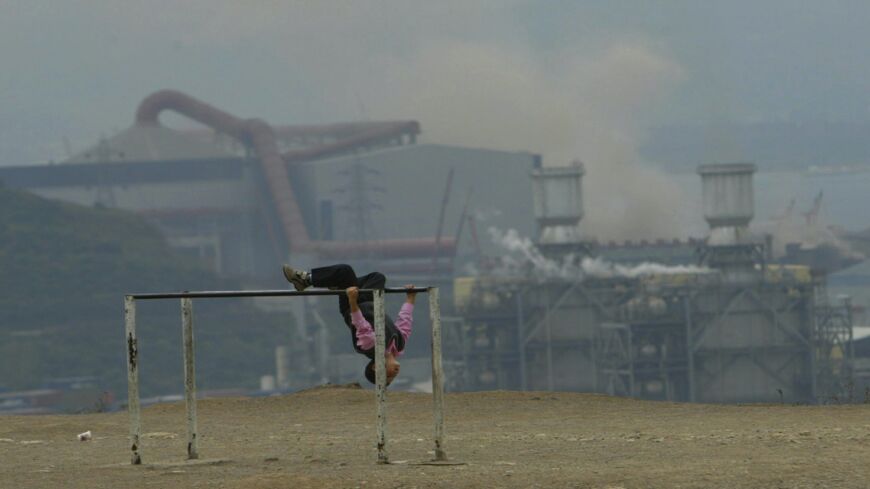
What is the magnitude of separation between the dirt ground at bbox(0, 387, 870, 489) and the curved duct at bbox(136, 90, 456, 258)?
160 metres

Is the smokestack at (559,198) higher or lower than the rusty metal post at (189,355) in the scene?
higher

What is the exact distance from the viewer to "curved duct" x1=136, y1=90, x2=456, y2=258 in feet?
602

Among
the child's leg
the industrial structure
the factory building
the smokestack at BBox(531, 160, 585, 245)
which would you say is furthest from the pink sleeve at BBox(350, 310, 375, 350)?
the factory building

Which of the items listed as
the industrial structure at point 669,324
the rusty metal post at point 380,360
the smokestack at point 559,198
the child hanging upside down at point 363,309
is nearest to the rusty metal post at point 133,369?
the child hanging upside down at point 363,309

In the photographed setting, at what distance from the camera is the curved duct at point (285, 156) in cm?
18350

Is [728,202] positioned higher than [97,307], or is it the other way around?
[728,202]

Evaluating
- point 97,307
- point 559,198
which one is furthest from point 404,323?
point 97,307

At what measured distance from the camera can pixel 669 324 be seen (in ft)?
461

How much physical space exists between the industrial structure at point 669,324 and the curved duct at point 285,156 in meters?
36.0

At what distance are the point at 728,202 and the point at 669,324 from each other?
13157 mm

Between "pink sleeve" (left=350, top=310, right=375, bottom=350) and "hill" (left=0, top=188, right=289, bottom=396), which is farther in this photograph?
"hill" (left=0, top=188, right=289, bottom=396)

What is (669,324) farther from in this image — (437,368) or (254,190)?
(437,368)

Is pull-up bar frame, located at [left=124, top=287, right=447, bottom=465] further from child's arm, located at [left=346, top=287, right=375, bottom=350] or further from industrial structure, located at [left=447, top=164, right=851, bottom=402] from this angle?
industrial structure, located at [left=447, top=164, right=851, bottom=402]

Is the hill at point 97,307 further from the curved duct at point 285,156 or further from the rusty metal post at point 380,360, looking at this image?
the rusty metal post at point 380,360
